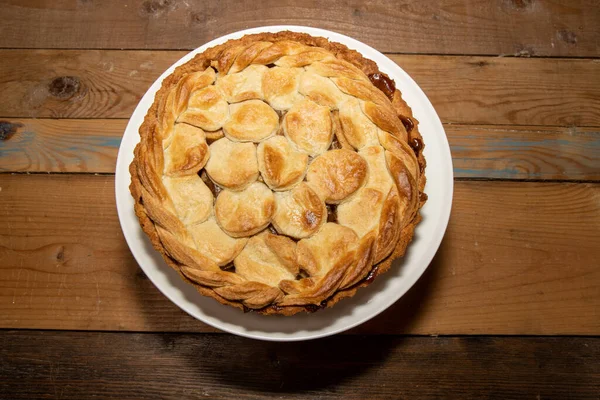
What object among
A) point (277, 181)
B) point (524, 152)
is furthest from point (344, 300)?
point (524, 152)

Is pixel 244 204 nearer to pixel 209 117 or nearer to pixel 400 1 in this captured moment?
pixel 209 117

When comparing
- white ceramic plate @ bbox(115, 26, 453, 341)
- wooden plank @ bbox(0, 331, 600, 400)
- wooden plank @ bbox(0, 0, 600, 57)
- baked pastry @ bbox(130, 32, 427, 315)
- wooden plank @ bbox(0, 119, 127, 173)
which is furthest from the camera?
wooden plank @ bbox(0, 0, 600, 57)

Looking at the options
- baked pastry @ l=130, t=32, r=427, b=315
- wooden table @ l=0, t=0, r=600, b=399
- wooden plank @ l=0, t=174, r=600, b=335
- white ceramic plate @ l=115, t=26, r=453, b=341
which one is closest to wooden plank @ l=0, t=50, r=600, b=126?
wooden table @ l=0, t=0, r=600, b=399

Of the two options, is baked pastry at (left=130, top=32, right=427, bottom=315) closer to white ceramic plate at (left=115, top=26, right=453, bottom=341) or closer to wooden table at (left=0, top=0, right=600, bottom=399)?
white ceramic plate at (left=115, top=26, right=453, bottom=341)

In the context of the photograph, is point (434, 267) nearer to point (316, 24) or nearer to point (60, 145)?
point (316, 24)

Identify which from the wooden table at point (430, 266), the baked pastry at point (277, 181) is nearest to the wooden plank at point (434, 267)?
the wooden table at point (430, 266)

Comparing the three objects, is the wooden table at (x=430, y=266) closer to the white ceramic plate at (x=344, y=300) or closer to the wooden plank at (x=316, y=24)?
the wooden plank at (x=316, y=24)
